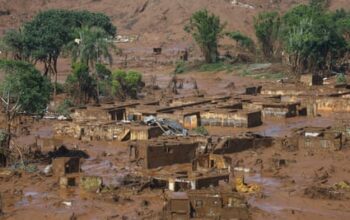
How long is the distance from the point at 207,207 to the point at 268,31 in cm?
4996

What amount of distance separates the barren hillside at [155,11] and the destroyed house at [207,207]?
7082 cm

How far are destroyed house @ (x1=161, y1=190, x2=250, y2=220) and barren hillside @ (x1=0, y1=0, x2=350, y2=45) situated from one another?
70816mm

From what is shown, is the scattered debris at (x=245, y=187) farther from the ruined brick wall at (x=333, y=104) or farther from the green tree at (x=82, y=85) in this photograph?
the green tree at (x=82, y=85)

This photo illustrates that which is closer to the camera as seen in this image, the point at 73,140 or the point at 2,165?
the point at 2,165

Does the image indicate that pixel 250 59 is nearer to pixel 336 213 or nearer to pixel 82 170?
pixel 82 170

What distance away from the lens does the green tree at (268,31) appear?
69.2 meters

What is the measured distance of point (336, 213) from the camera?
21969 mm

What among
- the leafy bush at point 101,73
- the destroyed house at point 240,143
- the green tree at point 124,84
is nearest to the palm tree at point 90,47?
the leafy bush at point 101,73

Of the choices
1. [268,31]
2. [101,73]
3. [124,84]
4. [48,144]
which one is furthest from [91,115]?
[268,31]

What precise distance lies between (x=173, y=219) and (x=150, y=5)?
85.5m

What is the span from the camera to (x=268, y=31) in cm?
6931

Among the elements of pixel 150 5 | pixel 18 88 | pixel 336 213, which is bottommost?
pixel 336 213

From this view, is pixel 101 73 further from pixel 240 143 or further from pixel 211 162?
pixel 211 162

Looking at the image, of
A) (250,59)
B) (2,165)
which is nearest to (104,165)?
(2,165)
